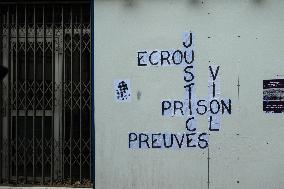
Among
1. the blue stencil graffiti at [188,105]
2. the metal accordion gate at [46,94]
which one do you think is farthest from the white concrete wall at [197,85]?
the metal accordion gate at [46,94]

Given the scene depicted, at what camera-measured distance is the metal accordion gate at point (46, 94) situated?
23.5ft

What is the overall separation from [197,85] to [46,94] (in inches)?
93.2

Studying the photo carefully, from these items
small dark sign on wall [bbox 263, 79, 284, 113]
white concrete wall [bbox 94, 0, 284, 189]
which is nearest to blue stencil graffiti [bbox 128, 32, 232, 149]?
white concrete wall [bbox 94, 0, 284, 189]

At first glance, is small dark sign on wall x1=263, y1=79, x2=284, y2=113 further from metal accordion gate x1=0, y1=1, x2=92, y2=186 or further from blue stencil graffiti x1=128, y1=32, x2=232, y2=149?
metal accordion gate x1=0, y1=1, x2=92, y2=186

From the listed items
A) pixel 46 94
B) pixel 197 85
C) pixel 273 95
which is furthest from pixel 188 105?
pixel 46 94

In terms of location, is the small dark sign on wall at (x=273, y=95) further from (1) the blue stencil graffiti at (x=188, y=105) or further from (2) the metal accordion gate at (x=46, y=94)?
(2) the metal accordion gate at (x=46, y=94)

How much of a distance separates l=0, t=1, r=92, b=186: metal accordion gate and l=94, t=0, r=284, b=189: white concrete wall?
1.08ft

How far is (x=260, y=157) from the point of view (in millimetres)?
6734

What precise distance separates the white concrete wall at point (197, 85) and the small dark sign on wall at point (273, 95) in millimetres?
78

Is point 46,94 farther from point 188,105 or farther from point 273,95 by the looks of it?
point 273,95

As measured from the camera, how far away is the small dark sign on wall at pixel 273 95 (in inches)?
265

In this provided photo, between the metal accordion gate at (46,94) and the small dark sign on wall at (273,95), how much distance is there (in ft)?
8.78

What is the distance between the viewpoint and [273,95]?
675 cm

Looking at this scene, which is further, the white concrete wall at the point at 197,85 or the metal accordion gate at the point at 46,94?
the metal accordion gate at the point at 46,94
